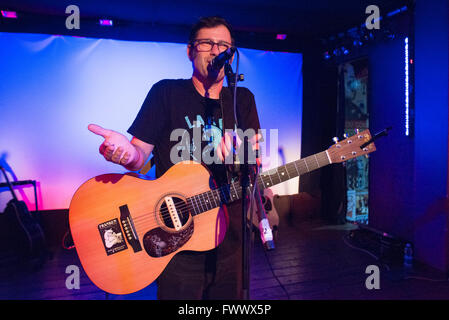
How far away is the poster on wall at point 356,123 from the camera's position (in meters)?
5.81

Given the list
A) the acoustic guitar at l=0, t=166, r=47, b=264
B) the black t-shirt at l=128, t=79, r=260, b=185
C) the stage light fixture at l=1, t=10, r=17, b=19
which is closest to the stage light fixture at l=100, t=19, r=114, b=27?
the stage light fixture at l=1, t=10, r=17, b=19

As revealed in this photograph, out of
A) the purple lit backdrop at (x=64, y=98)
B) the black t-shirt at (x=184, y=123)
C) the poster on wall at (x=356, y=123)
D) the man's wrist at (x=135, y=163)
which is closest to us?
the man's wrist at (x=135, y=163)

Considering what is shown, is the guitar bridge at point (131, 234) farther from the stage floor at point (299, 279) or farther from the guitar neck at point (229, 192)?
the stage floor at point (299, 279)

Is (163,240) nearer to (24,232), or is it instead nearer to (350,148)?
(350,148)

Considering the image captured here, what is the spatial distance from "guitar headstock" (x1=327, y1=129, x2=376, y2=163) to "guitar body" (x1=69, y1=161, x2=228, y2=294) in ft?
2.56

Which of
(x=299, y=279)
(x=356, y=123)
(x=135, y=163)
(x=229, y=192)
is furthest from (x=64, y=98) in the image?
(x=356, y=123)

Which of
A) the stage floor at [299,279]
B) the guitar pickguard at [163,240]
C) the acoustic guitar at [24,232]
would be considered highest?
the guitar pickguard at [163,240]

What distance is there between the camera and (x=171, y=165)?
1729 millimetres

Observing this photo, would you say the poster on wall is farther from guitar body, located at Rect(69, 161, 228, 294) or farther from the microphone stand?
the microphone stand

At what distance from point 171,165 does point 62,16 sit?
4.68 meters

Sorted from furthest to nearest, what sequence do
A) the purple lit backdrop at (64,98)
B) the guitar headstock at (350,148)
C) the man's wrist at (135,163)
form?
the purple lit backdrop at (64,98)
the guitar headstock at (350,148)
the man's wrist at (135,163)

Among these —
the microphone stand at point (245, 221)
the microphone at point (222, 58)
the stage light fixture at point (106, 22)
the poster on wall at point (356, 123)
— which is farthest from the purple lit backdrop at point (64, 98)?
the microphone stand at point (245, 221)

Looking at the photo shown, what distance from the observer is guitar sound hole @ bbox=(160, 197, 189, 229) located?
168cm
